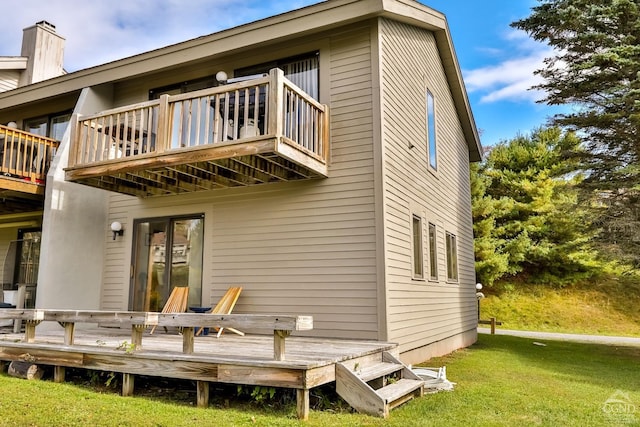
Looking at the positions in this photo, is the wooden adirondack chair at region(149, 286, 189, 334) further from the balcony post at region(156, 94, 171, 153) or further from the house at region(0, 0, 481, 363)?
the balcony post at region(156, 94, 171, 153)

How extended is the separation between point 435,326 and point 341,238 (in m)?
3.32

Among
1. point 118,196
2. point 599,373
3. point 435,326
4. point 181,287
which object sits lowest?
point 599,373

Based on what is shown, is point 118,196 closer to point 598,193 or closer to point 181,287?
point 181,287

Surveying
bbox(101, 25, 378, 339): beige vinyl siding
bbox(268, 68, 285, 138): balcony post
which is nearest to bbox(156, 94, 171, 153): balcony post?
bbox(101, 25, 378, 339): beige vinyl siding

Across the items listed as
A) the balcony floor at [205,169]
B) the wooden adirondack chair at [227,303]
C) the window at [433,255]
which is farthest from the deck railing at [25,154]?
the window at [433,255]

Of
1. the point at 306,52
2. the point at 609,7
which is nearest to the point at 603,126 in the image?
the point at 609,7

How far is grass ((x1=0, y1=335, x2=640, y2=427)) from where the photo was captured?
4.20 meters

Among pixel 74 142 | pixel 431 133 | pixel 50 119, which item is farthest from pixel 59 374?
pixel 431 133

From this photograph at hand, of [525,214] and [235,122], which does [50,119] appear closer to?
[235,122]

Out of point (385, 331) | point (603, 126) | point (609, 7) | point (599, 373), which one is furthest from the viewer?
point (603, 126)

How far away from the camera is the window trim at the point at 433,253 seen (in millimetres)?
9188

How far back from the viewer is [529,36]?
11781mm

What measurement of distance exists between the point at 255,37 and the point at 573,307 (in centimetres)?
1703

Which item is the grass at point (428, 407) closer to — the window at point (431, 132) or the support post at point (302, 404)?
the support post at point (302, 404)
